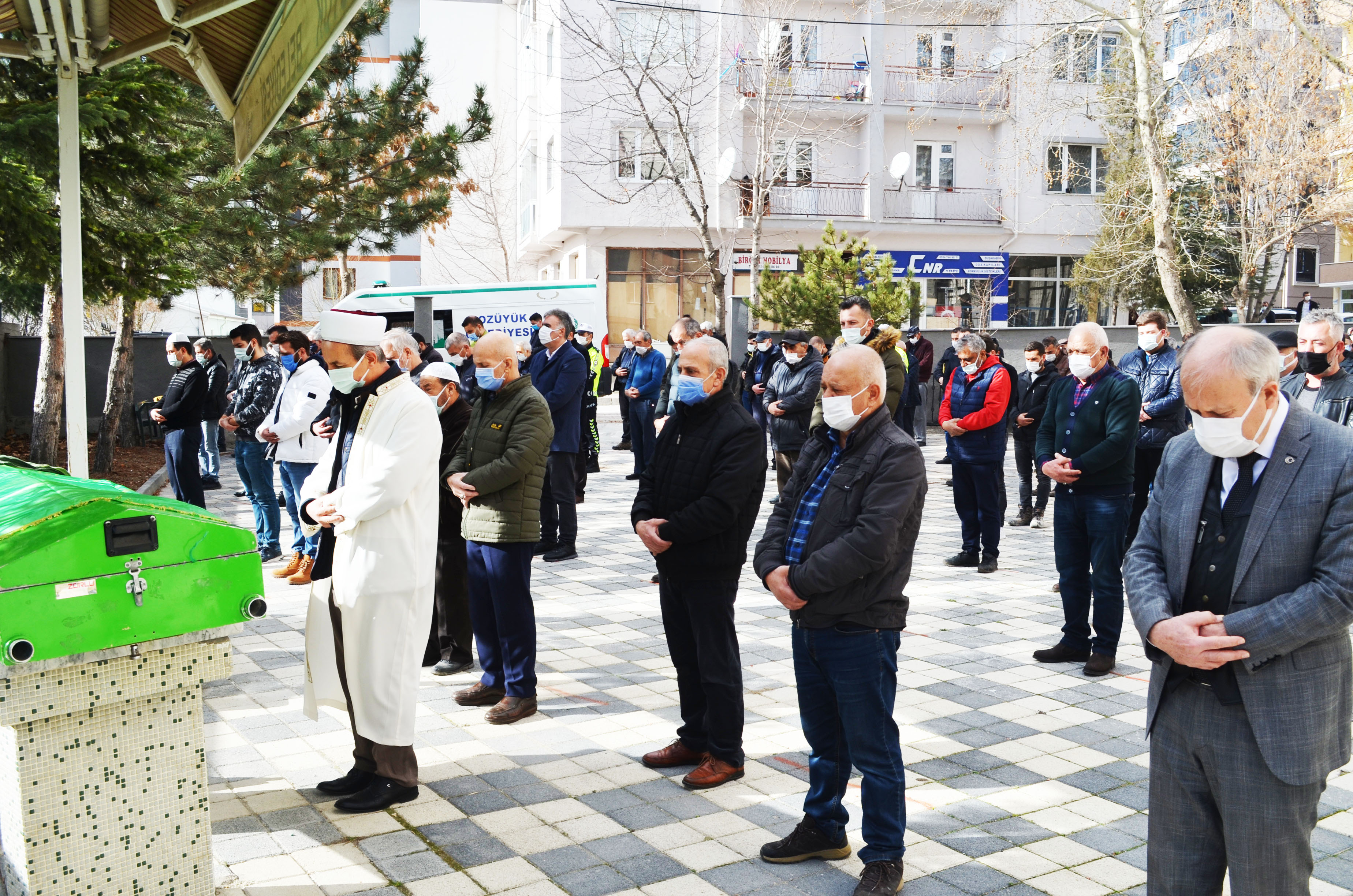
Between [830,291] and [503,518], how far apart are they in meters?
16.2

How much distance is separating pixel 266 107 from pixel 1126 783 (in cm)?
467

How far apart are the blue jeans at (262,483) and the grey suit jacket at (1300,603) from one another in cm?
872

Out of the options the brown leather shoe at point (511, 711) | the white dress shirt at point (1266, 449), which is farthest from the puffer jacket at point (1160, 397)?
the white dress shirt at point (1266, 449)

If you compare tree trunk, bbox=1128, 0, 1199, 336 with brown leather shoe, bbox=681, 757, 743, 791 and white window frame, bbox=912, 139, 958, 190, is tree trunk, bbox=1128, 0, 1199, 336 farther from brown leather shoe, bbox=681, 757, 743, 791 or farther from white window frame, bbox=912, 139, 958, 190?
brown leather shoe, bbox=681, 757, 743, 791

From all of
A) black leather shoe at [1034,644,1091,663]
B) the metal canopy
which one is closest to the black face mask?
black leather shoe at [1034,644,1091,663]

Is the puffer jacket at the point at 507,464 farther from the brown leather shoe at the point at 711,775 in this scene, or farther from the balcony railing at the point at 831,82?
the balcony railing at the point at 831,82

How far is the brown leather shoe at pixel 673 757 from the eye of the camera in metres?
5.27

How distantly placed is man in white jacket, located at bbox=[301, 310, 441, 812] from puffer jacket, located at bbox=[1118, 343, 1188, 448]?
5.79m

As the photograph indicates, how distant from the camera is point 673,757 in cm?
527

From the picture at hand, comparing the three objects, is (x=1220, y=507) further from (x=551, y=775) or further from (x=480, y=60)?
(x=480, y=60)

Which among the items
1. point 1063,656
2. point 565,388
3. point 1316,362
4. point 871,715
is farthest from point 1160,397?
point 871,715

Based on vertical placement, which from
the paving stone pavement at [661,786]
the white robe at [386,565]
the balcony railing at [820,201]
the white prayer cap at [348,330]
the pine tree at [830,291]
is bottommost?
the paving stone pavement at [661,786]

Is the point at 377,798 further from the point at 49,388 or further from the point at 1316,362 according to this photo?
the point at 49,388

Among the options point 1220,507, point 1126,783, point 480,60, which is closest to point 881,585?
point 1220,507
